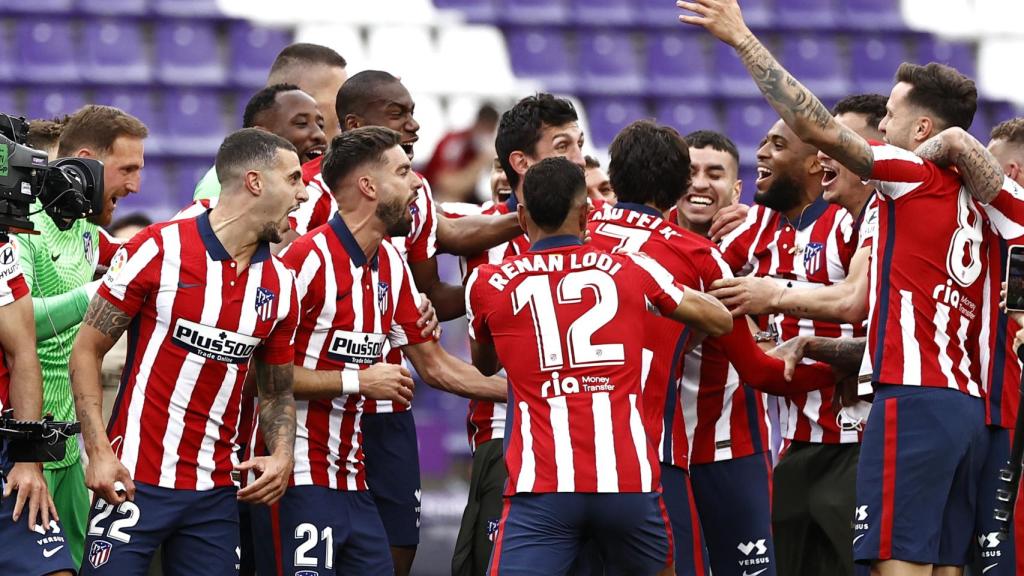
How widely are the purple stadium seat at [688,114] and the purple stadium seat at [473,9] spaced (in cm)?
179

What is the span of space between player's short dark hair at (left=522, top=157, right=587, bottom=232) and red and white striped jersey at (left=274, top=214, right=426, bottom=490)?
886mm

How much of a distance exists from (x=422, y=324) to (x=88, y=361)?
1448 millimetres

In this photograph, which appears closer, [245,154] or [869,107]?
[245,154]

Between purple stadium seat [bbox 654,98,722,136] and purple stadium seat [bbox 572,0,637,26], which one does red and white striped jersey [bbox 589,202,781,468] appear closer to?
purple stadium seat [bbox 654,98,722,136]

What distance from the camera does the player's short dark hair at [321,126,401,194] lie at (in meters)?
5.71

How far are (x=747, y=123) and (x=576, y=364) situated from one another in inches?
357

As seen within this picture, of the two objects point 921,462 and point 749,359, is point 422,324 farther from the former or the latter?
point 921,462

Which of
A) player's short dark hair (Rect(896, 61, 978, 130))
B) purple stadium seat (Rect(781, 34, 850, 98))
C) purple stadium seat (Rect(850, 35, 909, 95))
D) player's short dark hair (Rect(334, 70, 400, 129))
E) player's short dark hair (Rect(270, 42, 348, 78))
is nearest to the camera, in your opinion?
player's short dark hair (Rect(896, 61, 978, 130))

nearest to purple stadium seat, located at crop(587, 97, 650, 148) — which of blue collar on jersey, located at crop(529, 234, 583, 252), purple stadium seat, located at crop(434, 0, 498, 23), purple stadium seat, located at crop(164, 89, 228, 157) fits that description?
purple stadium seat, located at crop(434, 0, 498, 23)

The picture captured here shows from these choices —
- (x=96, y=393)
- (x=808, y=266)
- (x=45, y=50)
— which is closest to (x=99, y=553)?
(x=96, y=393)

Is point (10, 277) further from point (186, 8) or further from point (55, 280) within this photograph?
point (186, 8)

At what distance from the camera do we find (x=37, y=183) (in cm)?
475

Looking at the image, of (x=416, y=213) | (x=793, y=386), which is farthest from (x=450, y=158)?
(x=793, y=386)

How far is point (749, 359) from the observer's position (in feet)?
18.1
